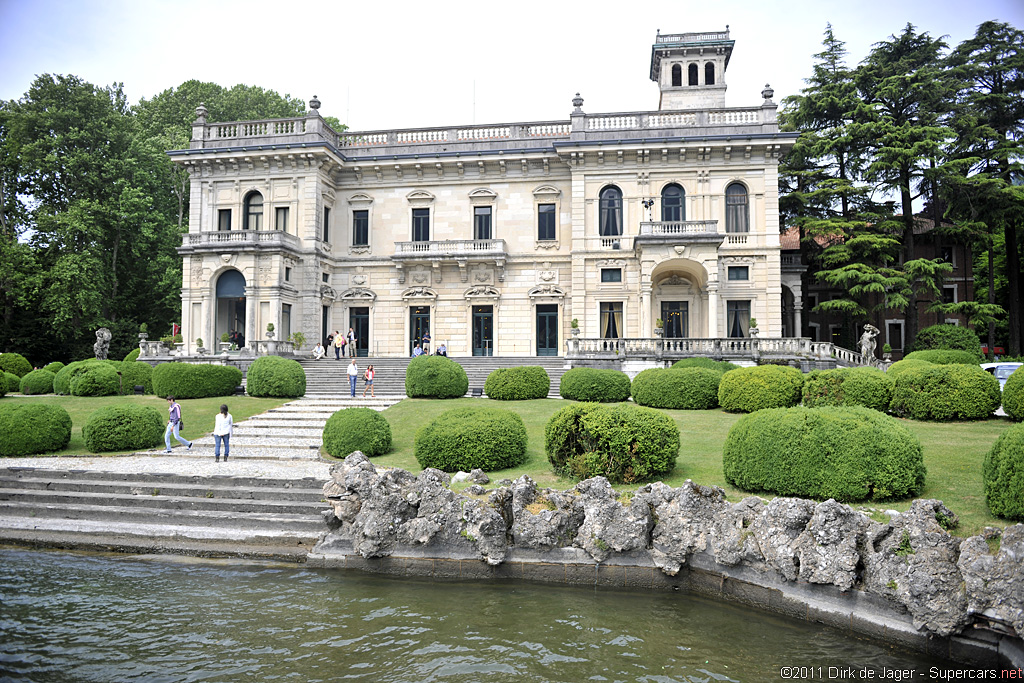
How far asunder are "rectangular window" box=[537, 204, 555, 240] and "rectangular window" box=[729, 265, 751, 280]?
10.3 meters

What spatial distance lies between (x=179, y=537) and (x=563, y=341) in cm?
2499

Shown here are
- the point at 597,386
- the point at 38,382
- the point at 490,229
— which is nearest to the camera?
the point at 597,386

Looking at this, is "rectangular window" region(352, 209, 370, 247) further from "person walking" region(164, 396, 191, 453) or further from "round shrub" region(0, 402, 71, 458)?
"round shrub" region(0, 402, 71, 458)

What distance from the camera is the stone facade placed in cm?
3066

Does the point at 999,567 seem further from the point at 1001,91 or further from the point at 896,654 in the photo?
the point at 1001,91

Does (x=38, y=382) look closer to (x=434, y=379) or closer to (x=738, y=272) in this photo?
(x=434, y=379)

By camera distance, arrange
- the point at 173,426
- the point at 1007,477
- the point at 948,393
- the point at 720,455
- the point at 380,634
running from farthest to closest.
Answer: the point at 173,426 < the point at 948,393 < the point at 720,455 < the point at 1007,477 < the point at 380,634

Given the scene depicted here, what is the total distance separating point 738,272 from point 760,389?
16.4 metres

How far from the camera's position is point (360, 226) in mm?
35531

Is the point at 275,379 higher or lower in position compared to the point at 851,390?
higher

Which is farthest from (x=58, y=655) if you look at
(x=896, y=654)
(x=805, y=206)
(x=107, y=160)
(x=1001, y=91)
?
(x=1001, y=91)

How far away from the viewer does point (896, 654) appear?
20.1 ft

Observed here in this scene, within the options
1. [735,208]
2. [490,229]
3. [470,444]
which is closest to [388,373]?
[490,229]

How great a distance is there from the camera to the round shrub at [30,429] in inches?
560
